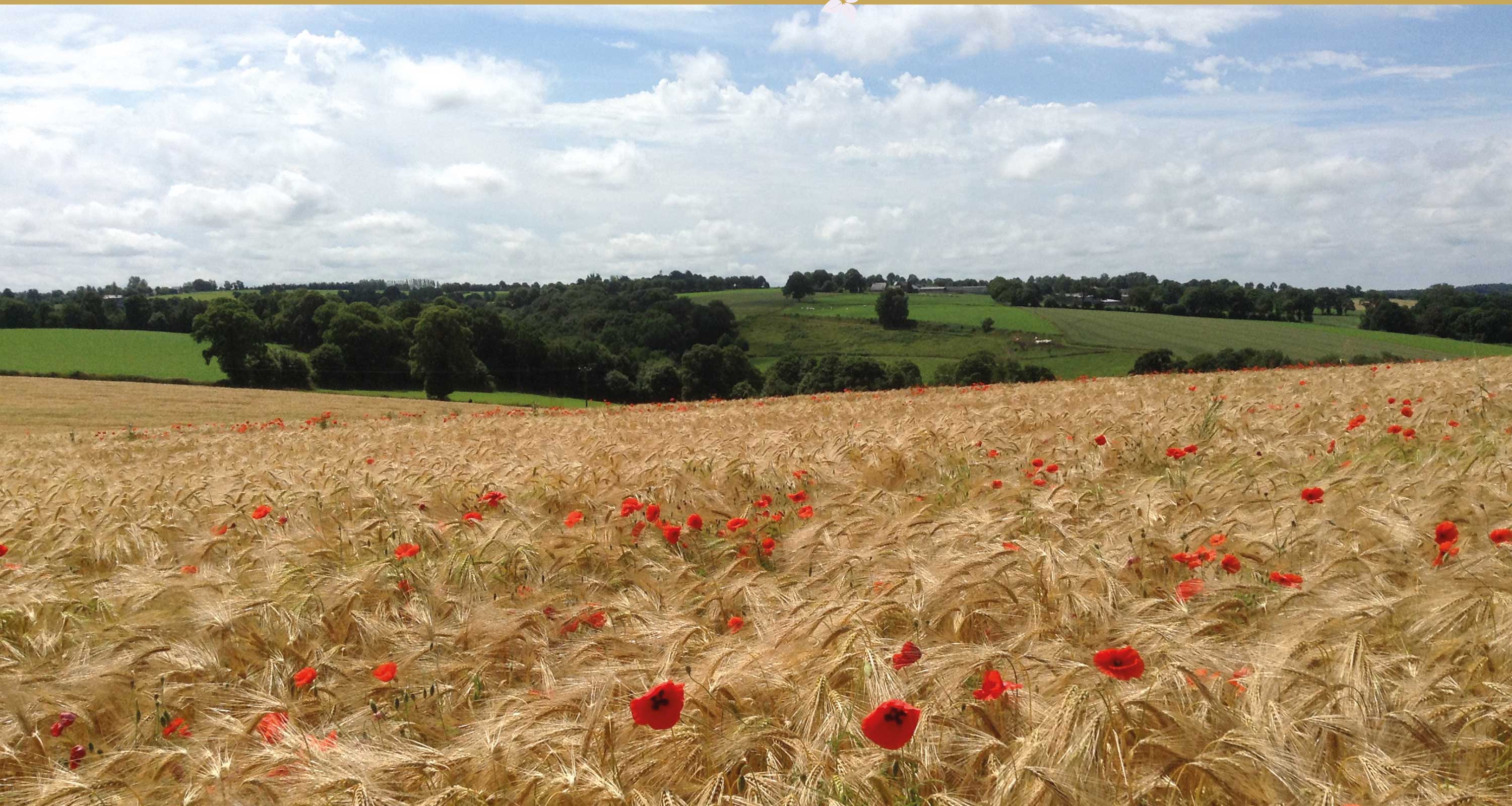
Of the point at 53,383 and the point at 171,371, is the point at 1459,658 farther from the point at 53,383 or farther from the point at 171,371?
the point at 171,371

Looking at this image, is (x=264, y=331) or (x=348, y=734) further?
(x=264, y=331)

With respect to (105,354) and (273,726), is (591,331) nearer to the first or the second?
(105,354)

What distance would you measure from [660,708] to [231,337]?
6531 cm

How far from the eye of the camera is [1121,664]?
6.45 ft

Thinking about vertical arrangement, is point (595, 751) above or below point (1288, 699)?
below

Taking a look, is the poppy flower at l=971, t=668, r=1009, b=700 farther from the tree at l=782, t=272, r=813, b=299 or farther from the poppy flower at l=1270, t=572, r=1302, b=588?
the tree at l=782, t=272, r=813, b=299

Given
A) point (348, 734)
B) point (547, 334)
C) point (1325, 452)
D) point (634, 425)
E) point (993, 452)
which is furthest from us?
point (547, 334)

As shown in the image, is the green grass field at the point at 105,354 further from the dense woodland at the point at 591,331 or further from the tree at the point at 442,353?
the tree at the point at 442,353

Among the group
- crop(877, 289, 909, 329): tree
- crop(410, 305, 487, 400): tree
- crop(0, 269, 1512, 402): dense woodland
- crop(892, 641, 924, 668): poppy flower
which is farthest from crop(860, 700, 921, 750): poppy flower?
crop(877, 289, 909, 329): tree

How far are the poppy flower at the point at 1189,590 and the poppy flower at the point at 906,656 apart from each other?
0.91m

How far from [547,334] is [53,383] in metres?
36.6

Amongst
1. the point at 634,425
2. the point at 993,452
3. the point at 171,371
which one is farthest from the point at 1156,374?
the point at 171,371

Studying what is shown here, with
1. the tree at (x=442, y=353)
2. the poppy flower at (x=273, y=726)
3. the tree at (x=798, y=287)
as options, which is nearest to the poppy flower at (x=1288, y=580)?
the poppy flower at (x=273, y=726)

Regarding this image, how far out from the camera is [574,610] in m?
3.15
